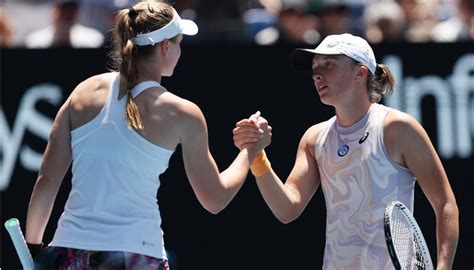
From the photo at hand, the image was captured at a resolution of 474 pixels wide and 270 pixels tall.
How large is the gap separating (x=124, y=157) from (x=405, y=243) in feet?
3.99

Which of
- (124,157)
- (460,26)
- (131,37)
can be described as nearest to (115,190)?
(124,157)

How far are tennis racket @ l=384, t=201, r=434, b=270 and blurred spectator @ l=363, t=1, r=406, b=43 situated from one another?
14.7 feet

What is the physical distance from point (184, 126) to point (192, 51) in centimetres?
392

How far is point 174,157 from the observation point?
24.9 feet

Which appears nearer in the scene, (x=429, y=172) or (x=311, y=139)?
(x=429, y=172)

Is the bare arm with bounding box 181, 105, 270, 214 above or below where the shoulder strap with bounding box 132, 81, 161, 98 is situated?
below

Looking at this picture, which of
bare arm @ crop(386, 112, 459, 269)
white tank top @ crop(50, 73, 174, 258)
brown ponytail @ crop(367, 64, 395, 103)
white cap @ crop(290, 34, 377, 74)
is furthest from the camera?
brown ponytail @ crop(367, 64, 395, 103)

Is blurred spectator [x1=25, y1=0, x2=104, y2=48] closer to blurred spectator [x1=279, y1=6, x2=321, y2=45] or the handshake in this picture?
blurred spectator [x1=279, y1=6, x2=321, y2=45]

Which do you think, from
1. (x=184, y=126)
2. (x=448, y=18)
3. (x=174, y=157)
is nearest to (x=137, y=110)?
(x=184, y=126)

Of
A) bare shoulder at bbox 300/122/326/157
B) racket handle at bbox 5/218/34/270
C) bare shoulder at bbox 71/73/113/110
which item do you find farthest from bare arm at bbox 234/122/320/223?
racket handle at bbox 5/218/34/270

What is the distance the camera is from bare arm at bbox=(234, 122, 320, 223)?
4598mm

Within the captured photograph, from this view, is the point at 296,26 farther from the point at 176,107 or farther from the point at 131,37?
the point at 176,107

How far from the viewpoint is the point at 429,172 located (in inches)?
170

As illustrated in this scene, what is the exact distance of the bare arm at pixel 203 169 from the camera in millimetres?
3791
